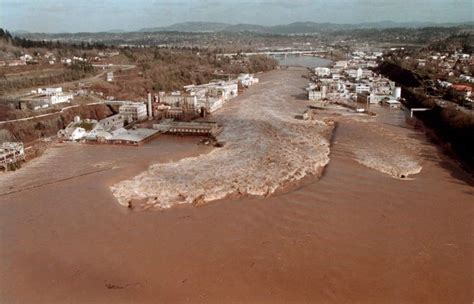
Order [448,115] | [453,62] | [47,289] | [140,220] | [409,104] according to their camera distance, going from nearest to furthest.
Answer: [47,289] < [140,220] < [448,115] < [409,104] < [453,62]

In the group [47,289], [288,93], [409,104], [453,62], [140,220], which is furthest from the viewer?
[453,62]

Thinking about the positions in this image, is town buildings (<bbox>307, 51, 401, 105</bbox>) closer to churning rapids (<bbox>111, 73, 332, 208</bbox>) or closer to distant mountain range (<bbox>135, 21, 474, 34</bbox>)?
churning rapids (<bbox>111, 73, 332, 208</bbox>)

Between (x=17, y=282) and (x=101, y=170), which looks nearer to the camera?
(x=17, y=282)

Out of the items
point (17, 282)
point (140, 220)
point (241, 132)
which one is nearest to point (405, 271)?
point (140, 220)

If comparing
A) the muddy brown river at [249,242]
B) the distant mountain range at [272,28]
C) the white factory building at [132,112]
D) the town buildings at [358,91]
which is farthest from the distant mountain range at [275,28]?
the muddy brown river at [249,242]

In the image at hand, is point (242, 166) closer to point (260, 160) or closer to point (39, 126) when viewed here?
point (260, 160)

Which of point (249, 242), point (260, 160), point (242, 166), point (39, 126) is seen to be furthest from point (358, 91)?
point (249, 242)

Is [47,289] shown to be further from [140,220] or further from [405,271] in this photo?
[405,271]
